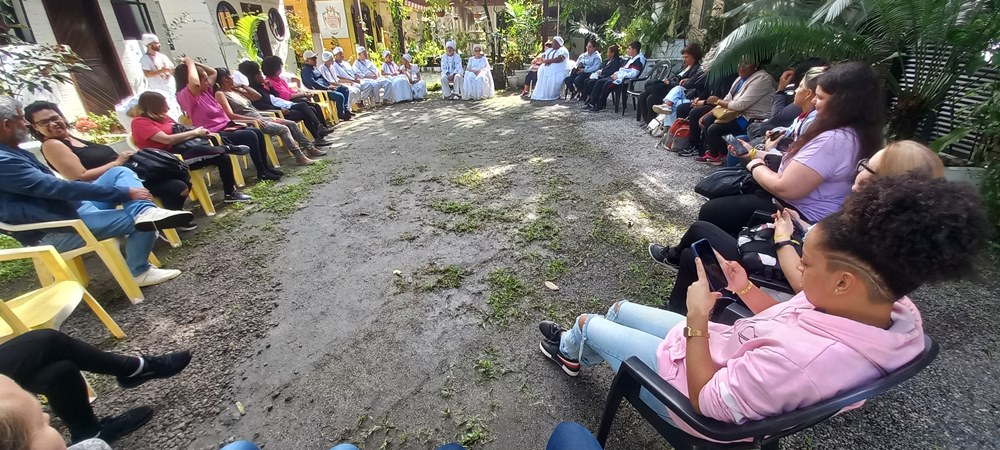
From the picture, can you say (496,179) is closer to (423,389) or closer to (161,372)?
(423,389)

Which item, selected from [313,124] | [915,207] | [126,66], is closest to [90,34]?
[126,66]

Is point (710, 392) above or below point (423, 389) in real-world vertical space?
above

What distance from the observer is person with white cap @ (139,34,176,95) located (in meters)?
6.11

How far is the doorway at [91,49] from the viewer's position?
6250 millimetres

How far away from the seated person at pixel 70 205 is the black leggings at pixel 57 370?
4.01 feet

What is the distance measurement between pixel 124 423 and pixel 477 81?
10.2 m

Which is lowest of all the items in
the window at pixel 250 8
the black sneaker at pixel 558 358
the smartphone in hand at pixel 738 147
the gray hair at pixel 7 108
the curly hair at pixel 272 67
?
the black sneaker at pixel 558 358

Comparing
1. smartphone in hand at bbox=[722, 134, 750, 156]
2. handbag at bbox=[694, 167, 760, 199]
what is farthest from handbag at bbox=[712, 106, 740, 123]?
handbag at bbox=[694, 167, 760, 199]

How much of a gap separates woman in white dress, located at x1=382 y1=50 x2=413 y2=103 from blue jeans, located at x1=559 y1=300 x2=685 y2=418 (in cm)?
1024

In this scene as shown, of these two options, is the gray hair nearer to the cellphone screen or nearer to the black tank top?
the black tank top

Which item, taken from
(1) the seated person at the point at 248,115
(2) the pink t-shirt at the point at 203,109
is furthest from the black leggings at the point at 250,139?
(1) the seated person at the point at 248,115

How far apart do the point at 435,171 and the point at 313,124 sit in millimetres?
2812

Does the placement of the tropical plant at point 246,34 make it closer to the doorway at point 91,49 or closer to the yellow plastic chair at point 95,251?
the doorway at point 91,49

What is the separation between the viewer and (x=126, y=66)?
715 cm
